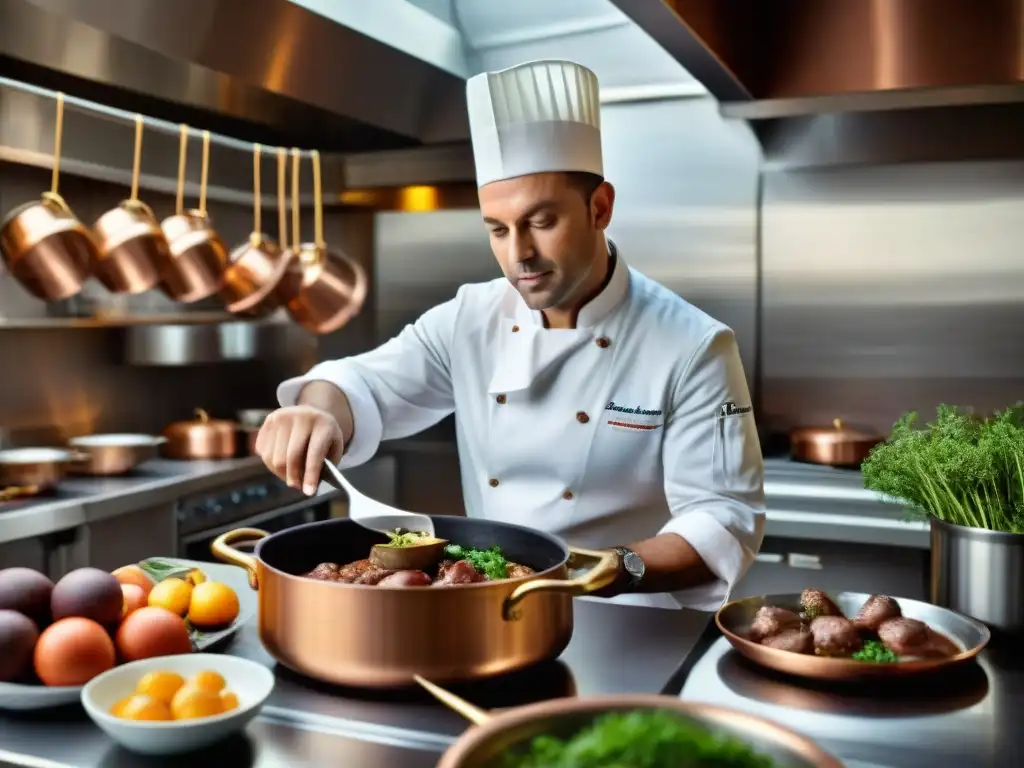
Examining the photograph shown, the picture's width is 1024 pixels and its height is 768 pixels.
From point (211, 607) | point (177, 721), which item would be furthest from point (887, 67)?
point (177, 721)

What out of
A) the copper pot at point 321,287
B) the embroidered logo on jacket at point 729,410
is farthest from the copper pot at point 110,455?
the embroidered logo on jacket at point 729,410

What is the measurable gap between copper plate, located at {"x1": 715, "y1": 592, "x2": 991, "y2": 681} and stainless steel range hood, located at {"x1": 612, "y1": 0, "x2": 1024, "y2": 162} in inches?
67.2

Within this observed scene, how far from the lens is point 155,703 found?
907 mm

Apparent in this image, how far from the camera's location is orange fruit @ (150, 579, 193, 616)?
1201 millimetres

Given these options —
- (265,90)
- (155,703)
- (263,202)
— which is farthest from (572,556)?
(263,202)

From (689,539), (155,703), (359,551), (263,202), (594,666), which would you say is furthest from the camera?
(263,202)

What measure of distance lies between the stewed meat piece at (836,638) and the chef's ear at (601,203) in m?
0.87

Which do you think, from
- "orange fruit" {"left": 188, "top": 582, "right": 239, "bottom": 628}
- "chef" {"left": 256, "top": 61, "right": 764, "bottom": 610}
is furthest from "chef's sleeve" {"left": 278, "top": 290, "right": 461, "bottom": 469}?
"orange fruit" {"left": 188, "top": 582, "right": 239, "bottom": 628}

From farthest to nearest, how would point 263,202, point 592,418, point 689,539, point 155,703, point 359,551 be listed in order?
point 263,202, point 592,418, point 689,539, point 359,551, point 155,703

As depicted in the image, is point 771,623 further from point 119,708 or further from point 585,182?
point 585,182

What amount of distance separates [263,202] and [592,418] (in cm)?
221

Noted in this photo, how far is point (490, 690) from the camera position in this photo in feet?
3.43

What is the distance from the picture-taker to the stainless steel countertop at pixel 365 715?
91cm

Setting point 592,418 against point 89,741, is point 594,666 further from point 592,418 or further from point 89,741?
point 592,418
